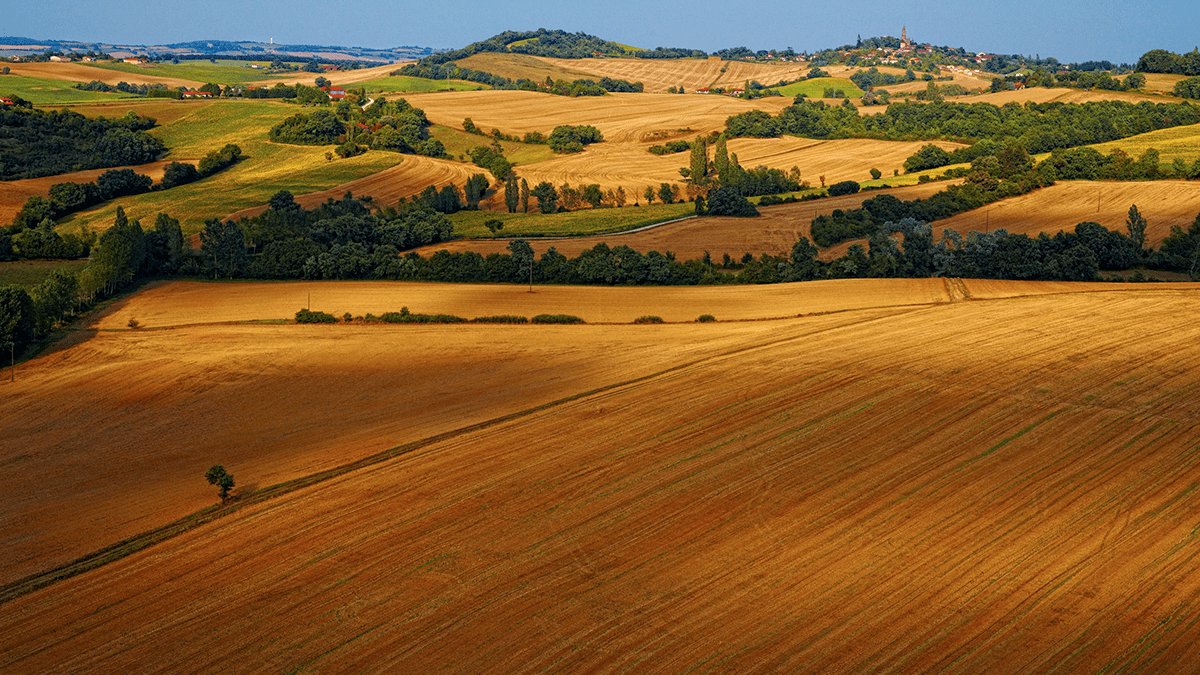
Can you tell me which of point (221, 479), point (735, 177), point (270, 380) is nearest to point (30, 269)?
point (270, 380)

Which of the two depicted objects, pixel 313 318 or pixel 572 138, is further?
pixel 572 138

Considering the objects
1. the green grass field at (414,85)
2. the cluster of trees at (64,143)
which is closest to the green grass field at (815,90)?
the green grass field at (414,85)

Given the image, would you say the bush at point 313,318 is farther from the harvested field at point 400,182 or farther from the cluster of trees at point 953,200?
the cluster of trees at point 953,200

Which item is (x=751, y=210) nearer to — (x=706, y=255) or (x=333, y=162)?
(x=706, y=255)

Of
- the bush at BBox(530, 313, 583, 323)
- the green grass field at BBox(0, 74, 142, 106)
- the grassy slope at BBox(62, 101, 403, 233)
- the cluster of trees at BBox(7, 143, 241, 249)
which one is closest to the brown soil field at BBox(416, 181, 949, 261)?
the bush at BBox(530, 313, 583, 323)

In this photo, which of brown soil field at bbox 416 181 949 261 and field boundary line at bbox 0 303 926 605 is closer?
field boundary line at bbox 0 303 926 605

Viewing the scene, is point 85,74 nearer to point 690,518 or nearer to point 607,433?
point 607,433

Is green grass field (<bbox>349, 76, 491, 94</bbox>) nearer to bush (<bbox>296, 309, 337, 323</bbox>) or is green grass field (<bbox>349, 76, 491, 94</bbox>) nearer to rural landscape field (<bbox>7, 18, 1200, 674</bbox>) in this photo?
rural landscape field (<bbox>7, 18, 1200, 674</bbox>)
